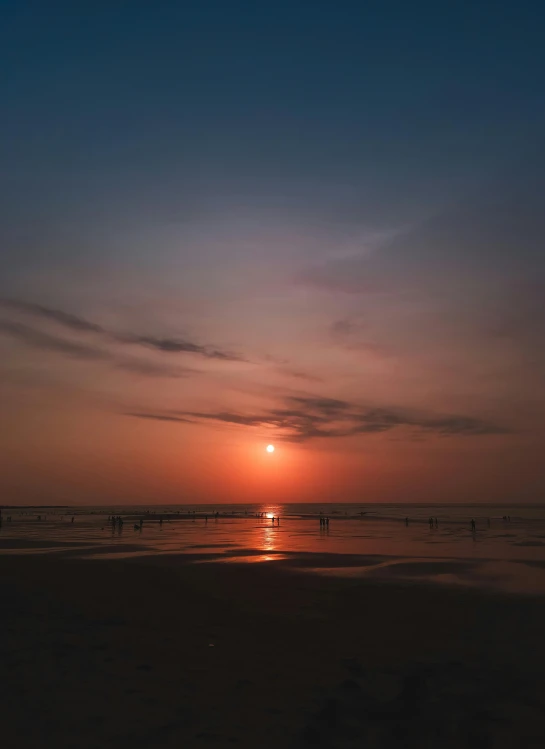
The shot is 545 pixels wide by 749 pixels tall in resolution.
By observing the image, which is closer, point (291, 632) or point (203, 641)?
point (203, 641)

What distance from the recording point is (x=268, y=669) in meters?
13.9

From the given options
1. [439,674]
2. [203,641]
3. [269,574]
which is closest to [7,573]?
[269,574]

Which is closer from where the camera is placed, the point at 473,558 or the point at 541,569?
the point at 541,569

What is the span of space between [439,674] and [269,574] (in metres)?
18.2

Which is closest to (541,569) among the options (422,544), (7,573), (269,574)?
(269,574)

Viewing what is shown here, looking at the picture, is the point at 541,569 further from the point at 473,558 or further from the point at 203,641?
the point at 203,641

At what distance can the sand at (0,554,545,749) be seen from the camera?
10.5 m

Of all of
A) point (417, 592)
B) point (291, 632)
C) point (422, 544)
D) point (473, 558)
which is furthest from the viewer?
point (422, 544)

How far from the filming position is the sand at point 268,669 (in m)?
10.5

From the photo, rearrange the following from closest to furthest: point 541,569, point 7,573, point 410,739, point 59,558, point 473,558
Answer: point 410,739 < point 7,573 < point 541,569 < point 59,558 < point 473,558

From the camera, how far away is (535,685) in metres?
13.0

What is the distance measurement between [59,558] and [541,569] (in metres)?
32.5

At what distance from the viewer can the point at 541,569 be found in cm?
3434

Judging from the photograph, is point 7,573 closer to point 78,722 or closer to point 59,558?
point 59,558
